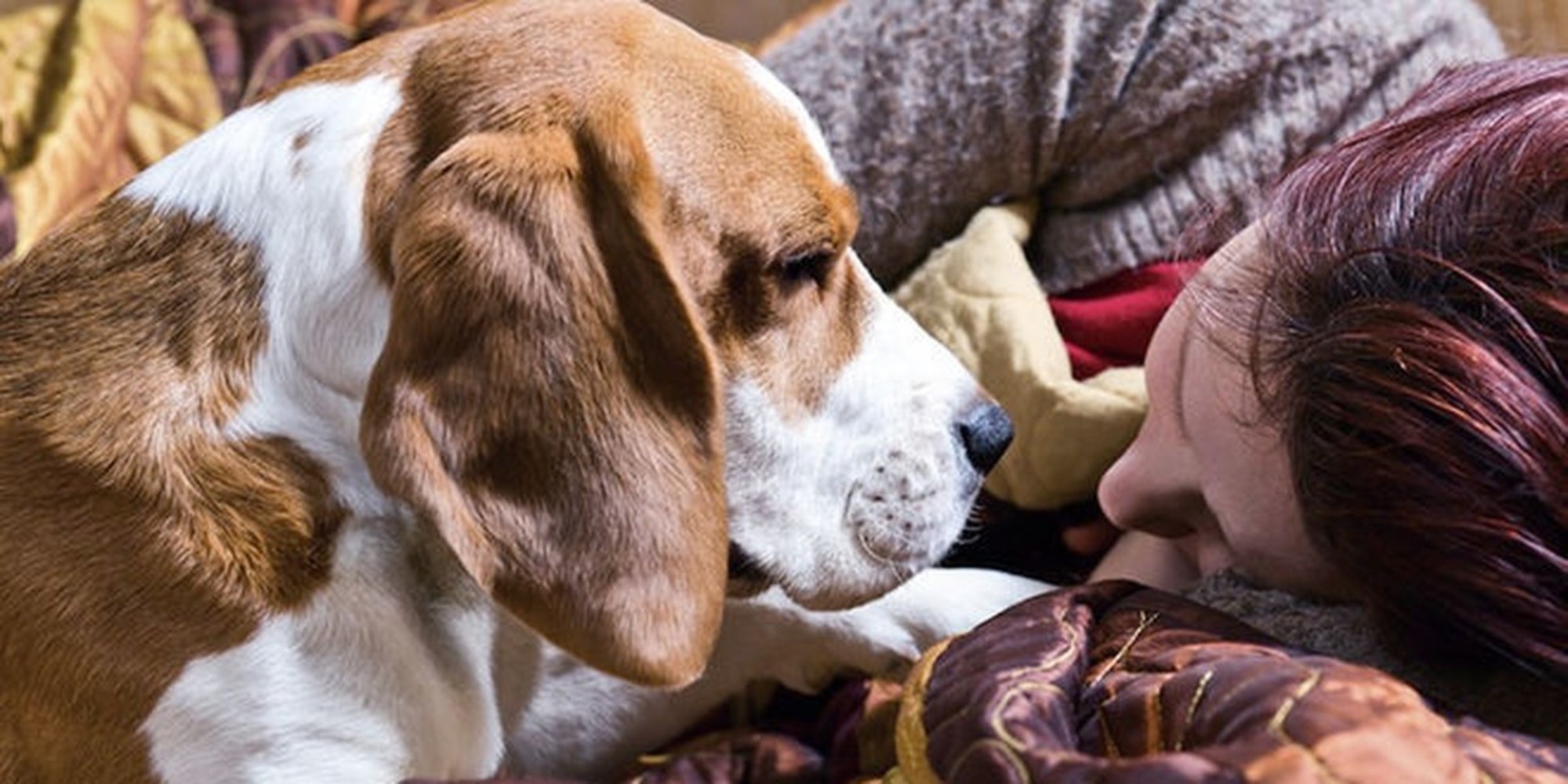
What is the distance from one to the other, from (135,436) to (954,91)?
0.82 meters

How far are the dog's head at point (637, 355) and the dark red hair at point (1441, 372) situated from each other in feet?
0.81

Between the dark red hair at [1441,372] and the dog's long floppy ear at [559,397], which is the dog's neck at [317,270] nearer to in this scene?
the dog's long floppy ear at [559,397]

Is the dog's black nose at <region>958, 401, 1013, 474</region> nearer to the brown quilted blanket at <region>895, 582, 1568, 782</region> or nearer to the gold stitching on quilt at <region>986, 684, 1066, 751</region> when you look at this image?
the brown quilted blanket at <region>895, 582, 1568, 782</region>

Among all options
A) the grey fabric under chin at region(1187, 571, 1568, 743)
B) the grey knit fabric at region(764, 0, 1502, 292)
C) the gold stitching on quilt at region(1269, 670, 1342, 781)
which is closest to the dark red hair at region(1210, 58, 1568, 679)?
the grey fabric under chin at region(1187, 571, 1568, 743)

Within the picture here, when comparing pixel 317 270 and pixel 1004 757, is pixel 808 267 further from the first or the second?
pixel 1004 757

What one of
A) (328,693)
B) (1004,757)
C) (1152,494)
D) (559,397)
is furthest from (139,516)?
(1152,494)

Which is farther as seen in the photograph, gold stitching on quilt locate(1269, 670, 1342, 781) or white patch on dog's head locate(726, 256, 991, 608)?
white patch on dog's head locate(726, 256, 991, 608)

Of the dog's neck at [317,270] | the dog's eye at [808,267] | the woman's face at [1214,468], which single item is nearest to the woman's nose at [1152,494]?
the woman's face at [1214,468]

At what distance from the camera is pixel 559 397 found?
38.0 inches

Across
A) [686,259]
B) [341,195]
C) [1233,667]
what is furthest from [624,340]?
[1233,667]

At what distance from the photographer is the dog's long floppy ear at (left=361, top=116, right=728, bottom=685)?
37.1 inches

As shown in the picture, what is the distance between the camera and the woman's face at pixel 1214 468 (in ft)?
3.54

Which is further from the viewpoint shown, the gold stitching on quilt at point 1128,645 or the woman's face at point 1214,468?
the woman's face at point 1214,468

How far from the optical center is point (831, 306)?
1.15 metres
